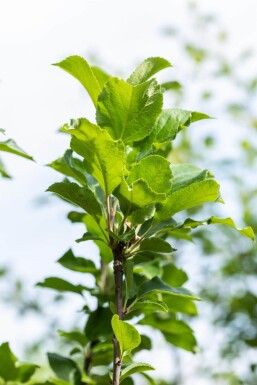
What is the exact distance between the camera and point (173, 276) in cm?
170

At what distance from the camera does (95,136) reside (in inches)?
46.0

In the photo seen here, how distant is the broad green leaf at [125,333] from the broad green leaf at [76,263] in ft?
1.63

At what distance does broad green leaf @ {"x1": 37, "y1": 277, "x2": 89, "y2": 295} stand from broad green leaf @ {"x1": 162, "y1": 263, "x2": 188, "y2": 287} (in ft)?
0.80

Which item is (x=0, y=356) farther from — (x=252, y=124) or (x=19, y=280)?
(x=19, y=280)

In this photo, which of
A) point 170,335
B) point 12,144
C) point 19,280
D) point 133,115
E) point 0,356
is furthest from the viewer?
point 19,280

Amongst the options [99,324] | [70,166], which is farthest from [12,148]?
[99,324]

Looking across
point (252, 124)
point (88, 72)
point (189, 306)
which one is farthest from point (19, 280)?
point (88, 72)

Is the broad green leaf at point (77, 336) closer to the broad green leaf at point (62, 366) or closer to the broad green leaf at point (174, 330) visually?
the broad green leaf at point (62, 366)

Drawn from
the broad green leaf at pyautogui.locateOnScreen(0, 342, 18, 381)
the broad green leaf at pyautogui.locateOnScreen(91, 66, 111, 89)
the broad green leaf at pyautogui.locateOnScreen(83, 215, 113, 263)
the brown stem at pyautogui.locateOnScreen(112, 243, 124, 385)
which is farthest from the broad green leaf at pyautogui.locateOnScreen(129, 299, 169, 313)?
the broad green leaf at pyautogui.locateOnScreen(91, 66, 111, 89)

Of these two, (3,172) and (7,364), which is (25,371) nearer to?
(7,364)

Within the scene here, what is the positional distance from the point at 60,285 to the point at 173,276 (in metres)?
0.34

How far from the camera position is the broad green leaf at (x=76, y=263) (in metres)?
1.61

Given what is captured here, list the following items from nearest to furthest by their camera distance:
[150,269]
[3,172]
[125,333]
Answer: [125,333] → [3,172] → [150,269]

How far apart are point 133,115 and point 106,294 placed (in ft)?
2.04
